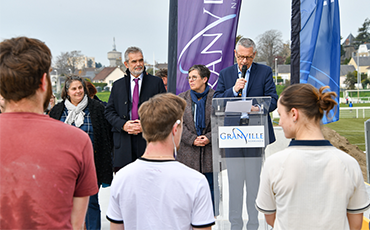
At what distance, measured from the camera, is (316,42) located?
5156 mm

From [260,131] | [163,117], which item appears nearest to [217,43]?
[260,131]

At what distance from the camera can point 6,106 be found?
4.40 ft

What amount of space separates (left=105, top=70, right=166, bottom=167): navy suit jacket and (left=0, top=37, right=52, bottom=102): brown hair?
2.27 m

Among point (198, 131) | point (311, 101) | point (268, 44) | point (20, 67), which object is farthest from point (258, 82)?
point (268, 44)

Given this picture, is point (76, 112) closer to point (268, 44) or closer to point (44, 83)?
point (44, 83)

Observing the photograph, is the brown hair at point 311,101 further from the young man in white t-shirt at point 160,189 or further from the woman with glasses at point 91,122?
the woman with glasses at point 91,122

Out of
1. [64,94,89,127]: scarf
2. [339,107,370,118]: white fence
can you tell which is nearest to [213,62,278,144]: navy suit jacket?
[64,94,89,127]: scarf

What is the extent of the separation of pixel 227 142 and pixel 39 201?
2002 millimetres

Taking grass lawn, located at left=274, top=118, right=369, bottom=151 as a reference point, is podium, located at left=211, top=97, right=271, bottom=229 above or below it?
above

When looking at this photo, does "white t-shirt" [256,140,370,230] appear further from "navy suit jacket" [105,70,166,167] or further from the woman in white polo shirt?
"navy suit jacket" [105,70,166,167]

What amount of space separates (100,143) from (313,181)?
2591 millimetres

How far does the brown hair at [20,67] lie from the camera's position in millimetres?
1253

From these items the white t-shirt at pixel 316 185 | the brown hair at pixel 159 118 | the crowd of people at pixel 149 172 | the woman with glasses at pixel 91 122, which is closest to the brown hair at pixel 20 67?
the crowd of people at pixel 149 172

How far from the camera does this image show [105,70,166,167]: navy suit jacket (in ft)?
11.9
